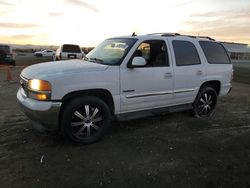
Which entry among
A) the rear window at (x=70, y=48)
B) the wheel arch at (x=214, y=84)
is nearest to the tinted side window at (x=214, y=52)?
the wheel arch at (x=214, y=84)

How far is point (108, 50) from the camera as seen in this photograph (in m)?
5.57

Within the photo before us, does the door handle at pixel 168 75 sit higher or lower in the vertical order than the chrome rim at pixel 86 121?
higher

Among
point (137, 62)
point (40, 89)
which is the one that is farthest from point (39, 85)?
point (137, 62)

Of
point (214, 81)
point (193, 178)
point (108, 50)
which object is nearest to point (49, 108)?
point (108, 50)

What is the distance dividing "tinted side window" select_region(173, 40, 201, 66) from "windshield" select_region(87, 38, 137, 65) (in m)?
1.12

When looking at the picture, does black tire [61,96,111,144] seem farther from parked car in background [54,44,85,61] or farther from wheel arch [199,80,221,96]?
parked car in background [54,44,85,61]

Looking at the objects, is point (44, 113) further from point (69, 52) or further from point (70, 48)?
point (70, 48)

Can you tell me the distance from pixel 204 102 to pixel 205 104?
79mm

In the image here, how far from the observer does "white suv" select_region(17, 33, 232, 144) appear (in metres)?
4.30

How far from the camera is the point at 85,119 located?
4590 millimetres

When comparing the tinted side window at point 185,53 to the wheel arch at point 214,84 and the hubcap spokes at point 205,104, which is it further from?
the hubcap spokes at point 205,104

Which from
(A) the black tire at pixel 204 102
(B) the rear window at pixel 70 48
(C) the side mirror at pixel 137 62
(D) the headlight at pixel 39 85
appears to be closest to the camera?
(D) the headlight at pixel 39 85

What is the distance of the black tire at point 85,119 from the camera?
14.4 feet

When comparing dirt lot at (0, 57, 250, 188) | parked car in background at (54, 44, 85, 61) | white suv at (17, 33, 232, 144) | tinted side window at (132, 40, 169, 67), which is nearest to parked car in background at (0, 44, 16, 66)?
parked car in background at (54, 44, 85, 61)
